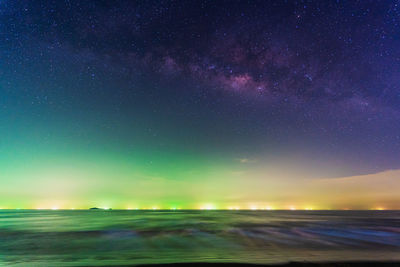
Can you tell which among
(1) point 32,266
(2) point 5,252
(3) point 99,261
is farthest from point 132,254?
(2) point 5,252

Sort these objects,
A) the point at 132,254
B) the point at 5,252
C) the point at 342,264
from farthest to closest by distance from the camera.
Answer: the point at 5,252, the point at 132,254, the point at 342,264

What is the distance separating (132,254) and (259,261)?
20.0ft

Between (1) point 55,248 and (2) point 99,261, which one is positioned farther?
(1) point 55,248

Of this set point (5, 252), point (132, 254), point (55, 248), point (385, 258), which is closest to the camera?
point (385, 258)

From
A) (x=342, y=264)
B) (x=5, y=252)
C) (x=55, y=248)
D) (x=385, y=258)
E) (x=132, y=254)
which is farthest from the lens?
(x=55, y=248)

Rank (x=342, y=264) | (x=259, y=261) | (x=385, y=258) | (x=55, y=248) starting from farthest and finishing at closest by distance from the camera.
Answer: (x=55, y=248) → (x=385, y=258) → (x=259, y=261) → (x=342, y=264)

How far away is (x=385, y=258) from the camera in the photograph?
33.0 feet

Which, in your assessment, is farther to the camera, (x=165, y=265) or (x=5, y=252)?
(x=5, y=252)

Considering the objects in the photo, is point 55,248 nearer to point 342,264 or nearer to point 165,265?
point 165,265

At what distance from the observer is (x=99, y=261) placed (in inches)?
386

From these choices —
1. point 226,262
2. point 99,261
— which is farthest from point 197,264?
point 99,261

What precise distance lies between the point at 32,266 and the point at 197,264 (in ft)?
21.4

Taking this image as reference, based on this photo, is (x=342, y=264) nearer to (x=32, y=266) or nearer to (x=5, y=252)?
(x=32, y=266)

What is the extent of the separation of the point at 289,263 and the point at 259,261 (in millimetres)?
1152
